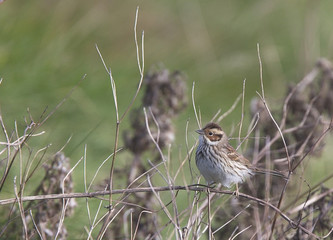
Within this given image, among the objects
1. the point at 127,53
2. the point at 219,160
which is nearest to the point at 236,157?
the point at 219,160

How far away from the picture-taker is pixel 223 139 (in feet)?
13.2

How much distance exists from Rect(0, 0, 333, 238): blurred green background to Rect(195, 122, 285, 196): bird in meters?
1.13

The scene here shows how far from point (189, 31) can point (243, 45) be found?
0.67m

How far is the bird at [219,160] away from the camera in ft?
12.4

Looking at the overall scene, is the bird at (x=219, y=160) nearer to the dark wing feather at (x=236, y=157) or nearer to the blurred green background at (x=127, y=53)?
the dark wing feather at (x=236, y=157)

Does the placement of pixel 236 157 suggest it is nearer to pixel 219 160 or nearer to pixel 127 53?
pixel 219 160

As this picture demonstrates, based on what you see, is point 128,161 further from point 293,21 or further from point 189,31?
point 293,21

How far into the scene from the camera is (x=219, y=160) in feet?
12.8

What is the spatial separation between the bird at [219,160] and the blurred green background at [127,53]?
1.13 meters

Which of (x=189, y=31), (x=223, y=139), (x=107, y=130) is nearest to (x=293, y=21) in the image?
(x=189, y=31)

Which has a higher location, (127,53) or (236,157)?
(236,157)

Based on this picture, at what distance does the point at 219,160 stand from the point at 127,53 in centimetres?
368

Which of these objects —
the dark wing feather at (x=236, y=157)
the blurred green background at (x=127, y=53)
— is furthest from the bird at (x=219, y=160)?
the blurred green background at (x=127, y=53)

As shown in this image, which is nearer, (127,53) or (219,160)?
(219,160)
